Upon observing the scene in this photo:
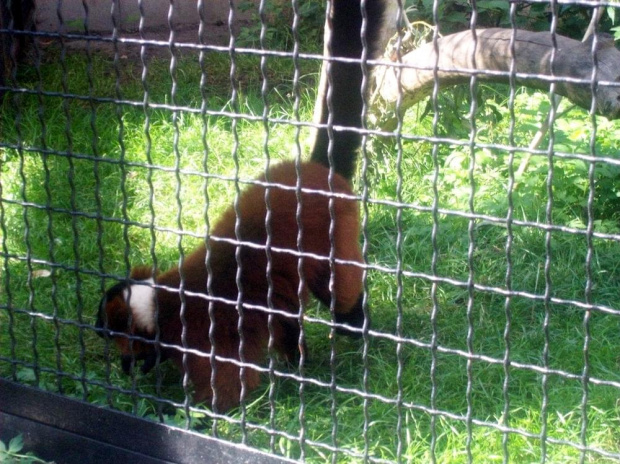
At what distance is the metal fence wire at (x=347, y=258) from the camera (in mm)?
2277

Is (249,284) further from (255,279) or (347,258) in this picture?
(347,258)

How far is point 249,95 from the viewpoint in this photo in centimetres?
591

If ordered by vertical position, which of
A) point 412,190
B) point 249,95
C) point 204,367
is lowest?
point 204,367

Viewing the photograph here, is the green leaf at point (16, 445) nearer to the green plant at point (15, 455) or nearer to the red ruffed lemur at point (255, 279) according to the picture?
the green plant at point (15, 455)

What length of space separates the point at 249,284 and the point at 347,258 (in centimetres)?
43

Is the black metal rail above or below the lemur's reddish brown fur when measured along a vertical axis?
below

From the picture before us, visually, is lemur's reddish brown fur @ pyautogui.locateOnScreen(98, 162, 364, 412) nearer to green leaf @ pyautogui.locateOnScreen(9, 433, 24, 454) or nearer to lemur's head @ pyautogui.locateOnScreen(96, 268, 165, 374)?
lemur's head @ pyautogui.locateOnScreen(96, 268, 165, 374)

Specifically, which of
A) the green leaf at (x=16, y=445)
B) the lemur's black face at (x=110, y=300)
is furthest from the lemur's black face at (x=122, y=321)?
the green leaf at (x=16, y=445)

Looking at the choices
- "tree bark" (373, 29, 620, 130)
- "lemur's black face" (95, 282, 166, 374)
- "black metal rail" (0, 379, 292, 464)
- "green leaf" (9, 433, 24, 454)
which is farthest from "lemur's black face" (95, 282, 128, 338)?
"tree bark" (373, 29, 620, 130)

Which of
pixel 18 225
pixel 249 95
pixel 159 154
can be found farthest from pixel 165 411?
pixel 249 95

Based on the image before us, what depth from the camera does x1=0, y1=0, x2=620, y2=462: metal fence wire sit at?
7.47ft

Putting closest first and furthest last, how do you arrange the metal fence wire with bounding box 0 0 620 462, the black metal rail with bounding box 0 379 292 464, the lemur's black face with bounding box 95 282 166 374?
the metal fence wire with bounding box 0 0 620 462 → the black metal rail with bounding box 0 379 292 464 → the lemur's black face with bounding box 95 282 166 374

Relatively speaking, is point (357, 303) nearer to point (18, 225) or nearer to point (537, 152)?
point (537, 152)

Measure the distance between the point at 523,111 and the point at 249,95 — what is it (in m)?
2.32
